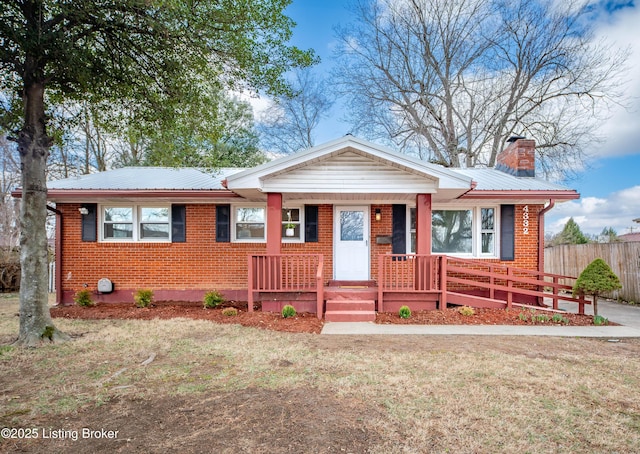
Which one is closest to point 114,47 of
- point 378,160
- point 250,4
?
point 250,4

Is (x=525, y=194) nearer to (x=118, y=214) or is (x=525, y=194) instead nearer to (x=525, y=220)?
(x=525, y=220)

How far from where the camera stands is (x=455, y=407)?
3.26 m

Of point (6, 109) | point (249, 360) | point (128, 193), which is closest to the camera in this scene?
point (249, 360)

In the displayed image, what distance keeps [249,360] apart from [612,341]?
5.86 metres

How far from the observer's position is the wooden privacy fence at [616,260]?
9.97 m

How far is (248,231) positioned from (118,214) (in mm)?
3392

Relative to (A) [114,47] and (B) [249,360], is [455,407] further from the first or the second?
(A) [114,47]

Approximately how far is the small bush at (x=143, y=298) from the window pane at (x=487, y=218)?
858 centimetres

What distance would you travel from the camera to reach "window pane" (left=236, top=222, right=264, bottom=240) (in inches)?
361

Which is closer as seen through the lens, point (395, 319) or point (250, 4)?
point (250, 4)

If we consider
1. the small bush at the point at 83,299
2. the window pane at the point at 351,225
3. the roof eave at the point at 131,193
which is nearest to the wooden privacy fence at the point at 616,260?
the window pane at the point at 351,225

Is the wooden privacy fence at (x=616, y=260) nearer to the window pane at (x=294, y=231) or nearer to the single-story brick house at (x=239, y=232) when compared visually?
the single-story brick house at (x=239, y=232)

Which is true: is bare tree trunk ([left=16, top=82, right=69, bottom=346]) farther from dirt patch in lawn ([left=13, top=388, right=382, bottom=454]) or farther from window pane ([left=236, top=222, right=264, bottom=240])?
window pane ([left=236, top=222, right=264, bottom=240])

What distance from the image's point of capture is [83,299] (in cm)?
833
